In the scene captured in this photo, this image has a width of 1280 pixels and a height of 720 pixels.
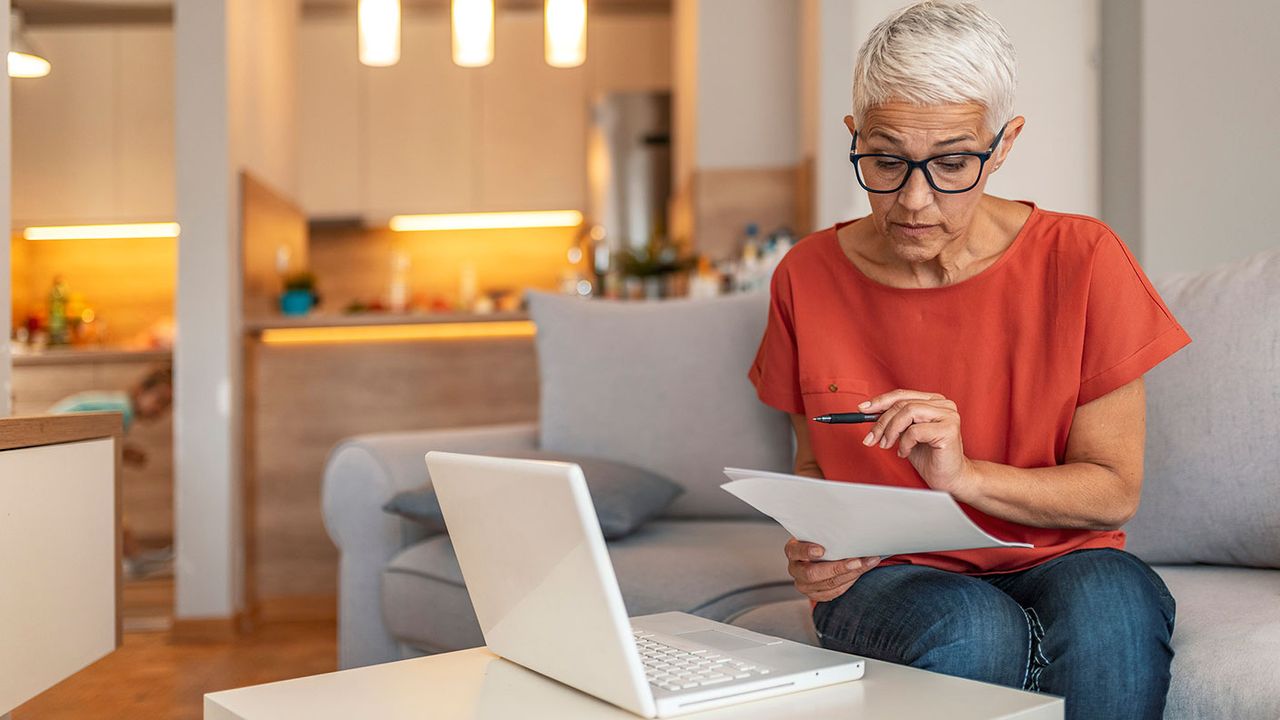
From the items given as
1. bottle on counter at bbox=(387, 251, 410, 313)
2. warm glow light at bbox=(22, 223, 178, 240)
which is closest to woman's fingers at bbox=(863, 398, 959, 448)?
bottle on counter at bbox=(387, 251, 410, 313)

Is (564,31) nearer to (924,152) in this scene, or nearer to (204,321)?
(204,321)

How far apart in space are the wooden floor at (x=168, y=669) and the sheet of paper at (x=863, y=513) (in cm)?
183

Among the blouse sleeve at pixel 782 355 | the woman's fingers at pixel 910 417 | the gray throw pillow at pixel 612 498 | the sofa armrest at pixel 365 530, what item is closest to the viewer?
the woman's fingers at pixel 910 417

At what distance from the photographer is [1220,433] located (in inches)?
64.8

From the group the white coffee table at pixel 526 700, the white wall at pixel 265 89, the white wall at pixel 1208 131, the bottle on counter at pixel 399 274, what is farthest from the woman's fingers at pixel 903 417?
the bottle on counter at pixel 399 274

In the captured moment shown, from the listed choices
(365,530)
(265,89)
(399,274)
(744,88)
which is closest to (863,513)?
(365,530)

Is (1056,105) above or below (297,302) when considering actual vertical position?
above

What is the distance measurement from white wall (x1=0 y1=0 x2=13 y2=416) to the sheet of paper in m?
1.32

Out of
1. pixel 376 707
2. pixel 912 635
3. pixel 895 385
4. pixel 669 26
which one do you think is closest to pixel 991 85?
pixel 895 385

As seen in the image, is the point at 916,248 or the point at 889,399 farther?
the point at 916,248

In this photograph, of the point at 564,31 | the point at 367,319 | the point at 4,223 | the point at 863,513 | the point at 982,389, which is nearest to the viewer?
the point at 863,513

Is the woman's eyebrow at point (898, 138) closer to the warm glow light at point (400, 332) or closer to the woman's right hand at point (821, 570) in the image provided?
the woman's right hand at point (821, 570)

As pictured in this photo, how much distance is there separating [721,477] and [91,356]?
397 centimetres

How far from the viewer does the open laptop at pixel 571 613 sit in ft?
2.92
